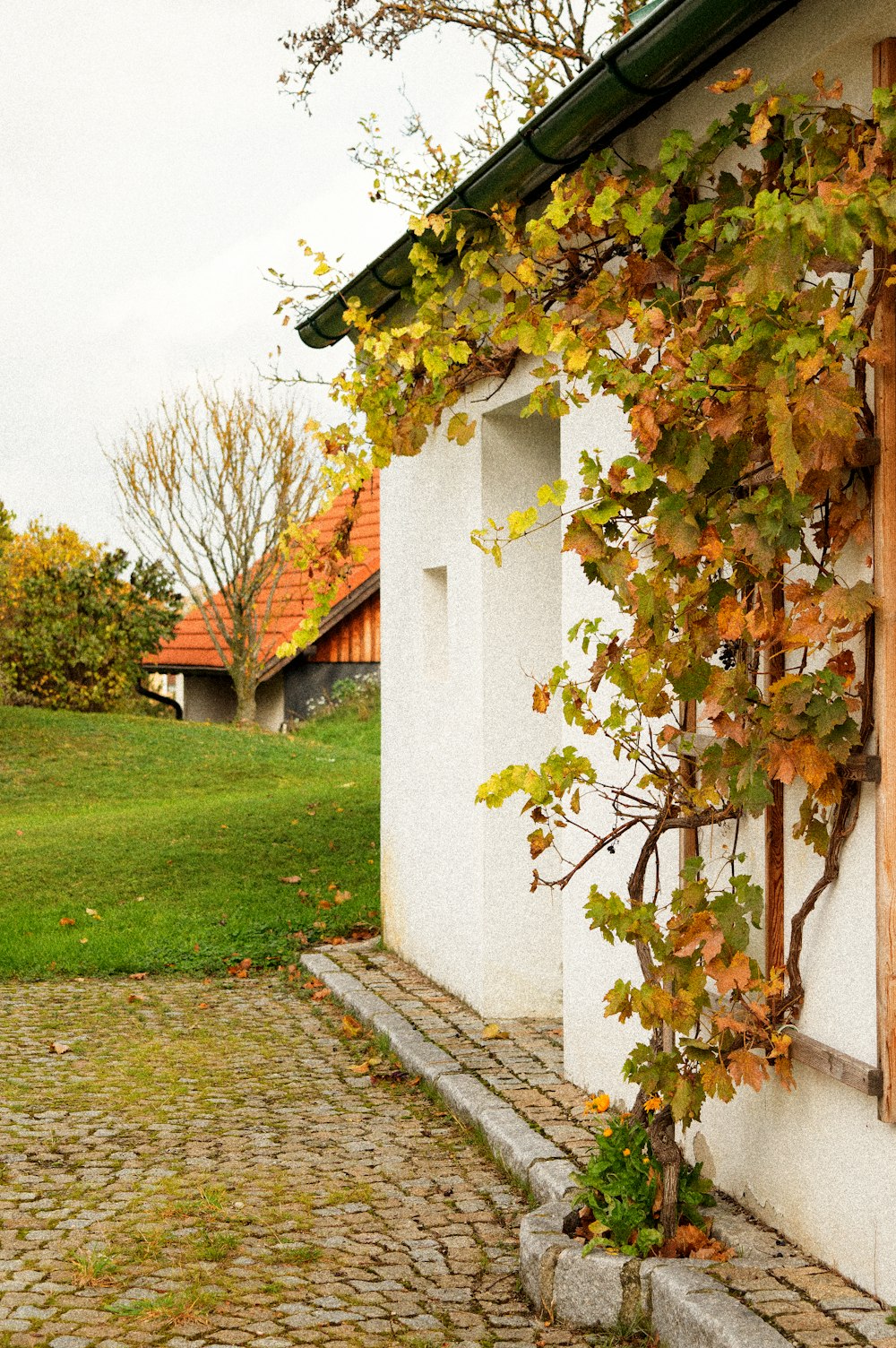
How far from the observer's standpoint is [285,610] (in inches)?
1041

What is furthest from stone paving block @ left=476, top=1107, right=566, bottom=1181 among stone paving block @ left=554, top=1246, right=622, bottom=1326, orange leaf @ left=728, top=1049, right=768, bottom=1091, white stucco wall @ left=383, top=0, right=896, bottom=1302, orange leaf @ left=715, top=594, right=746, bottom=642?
orange leaf @ left=715, top=594, right=746, bottom=642

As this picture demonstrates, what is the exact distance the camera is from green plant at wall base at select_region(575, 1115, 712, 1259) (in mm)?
3742

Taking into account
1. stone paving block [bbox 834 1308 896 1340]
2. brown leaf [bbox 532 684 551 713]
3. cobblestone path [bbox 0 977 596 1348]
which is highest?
brown leaf [bbox 532 684 551 713]

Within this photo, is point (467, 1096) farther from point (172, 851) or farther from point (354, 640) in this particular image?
point (354, 640)

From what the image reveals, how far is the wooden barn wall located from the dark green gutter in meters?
20.0

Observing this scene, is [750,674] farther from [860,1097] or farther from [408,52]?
[408,52]

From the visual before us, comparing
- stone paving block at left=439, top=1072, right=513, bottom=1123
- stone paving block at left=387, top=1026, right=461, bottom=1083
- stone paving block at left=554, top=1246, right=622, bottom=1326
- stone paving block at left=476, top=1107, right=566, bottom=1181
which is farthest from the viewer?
stone paving block at left=387, top=1026, right=461, bottom=1083

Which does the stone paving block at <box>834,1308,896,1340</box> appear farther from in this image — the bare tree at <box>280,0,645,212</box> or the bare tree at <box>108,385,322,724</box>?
the bare tree at <box>108,385,322,724</box>

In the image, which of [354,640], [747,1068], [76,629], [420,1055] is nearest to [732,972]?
[747,1068]

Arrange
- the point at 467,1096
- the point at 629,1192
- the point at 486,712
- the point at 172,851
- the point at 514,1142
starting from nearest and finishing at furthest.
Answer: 1. the point at 629,1192
2. the point at 514,1142
3. the point at 467,1096
4. the point at 486,712
5. the point at 172,851

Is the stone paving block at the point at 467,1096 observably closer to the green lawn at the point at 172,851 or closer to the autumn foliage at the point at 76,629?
the green lawn at the point at 172,851

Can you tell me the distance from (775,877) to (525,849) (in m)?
2.69

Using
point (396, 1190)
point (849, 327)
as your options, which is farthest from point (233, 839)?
point (849, 327)

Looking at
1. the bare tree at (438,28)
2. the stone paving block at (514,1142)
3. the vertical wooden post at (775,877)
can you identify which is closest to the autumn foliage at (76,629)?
the bare tree at (438,28)
